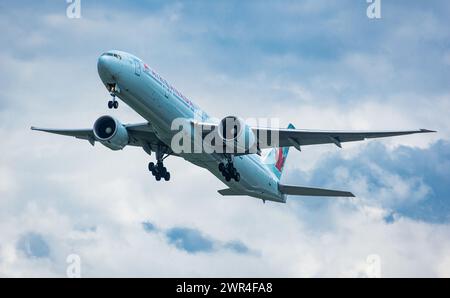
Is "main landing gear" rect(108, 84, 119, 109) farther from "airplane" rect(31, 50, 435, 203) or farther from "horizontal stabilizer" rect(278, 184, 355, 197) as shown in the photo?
"horizontal stabilizer" rect(278, 184, 355, 197)

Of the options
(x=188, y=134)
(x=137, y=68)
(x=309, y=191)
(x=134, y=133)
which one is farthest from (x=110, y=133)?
(x=309, y=191)

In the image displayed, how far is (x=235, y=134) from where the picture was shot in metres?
48.2

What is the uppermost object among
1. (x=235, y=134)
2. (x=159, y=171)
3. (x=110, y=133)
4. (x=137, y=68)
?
(x=137, y=68)

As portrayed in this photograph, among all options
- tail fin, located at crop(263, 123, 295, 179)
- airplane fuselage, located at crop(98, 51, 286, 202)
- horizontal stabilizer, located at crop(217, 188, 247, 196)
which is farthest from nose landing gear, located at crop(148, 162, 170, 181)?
tail fin, located at crop(263, 123, 295, 179)

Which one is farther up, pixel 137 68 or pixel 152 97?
pixel 137 68

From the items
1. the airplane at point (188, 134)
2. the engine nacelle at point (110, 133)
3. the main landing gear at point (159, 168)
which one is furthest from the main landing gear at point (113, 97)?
the main landing gear at point (159, 168)

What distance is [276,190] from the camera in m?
57.6

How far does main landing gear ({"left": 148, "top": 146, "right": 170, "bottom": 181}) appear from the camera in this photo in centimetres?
5350

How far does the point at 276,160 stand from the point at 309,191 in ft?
21.4

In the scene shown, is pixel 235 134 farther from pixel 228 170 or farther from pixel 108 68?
pixel 108 68

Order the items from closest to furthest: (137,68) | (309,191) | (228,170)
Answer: (137,68), (228,170), (309,191)
